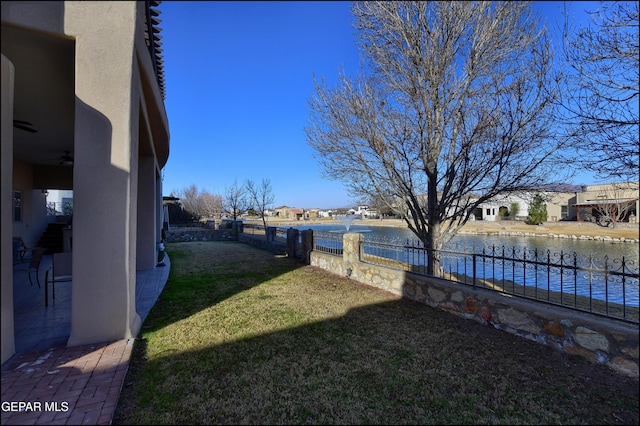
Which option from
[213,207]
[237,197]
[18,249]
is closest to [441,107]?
[18,249]

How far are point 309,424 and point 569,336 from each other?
3238mm

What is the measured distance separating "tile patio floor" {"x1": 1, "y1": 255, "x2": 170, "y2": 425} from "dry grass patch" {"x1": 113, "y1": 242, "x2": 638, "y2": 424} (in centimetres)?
19

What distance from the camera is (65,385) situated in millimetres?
2711

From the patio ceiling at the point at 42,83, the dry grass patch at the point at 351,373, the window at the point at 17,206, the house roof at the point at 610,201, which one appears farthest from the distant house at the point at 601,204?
the window at the point at 17,206

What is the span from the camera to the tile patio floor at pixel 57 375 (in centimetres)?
235

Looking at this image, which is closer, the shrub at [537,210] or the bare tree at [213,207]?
the shrub at [537,210]

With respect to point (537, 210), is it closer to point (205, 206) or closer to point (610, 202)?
point (610, 202)

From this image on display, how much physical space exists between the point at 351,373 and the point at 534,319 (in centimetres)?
260

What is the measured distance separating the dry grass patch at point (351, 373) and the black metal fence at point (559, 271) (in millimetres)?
823

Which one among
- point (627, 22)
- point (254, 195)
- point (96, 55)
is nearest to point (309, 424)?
point (96, 55)

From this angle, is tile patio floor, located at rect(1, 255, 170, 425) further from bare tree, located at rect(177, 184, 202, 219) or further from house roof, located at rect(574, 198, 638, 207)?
bare tree, located at rect(177, 184, 202, 219)

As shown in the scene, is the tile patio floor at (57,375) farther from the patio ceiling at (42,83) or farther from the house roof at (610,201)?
the house roof at (610,201)

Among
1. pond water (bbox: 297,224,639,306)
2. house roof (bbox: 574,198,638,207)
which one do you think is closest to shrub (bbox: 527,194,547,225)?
pond water (bbox: 297,224,639,306)

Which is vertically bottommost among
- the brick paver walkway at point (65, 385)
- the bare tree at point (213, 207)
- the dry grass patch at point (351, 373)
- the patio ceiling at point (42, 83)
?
the dry grass patch at point (351, 373)
